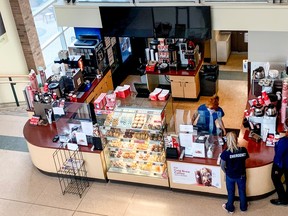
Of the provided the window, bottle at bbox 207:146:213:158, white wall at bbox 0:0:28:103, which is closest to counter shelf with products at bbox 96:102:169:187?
bottle at bbox 207:146:213:158

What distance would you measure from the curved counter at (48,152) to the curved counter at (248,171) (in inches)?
50.4

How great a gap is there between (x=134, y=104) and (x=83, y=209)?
1.95 m

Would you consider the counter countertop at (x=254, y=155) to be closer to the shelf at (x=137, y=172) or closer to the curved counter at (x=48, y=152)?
the shelf at (x=137, y=172)

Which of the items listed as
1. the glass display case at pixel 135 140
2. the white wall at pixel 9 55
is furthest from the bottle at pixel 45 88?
the white wall at pixel 9 55

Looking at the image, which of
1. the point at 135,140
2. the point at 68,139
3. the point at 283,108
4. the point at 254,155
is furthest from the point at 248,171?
the point at 68,139

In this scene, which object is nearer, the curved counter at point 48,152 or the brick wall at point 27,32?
the curved counter at point 48,152

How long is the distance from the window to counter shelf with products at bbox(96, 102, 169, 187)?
15.5 ft

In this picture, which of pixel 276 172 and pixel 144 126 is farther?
pixel 144 126

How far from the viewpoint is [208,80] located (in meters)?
10.5

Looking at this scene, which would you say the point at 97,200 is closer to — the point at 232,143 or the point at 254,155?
the point at 232,143

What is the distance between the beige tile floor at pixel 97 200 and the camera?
285 inches

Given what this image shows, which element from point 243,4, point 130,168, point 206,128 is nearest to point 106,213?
point 130,168

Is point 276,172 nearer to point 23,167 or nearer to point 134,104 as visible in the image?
point 134,104

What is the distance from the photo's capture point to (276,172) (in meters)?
6.80
